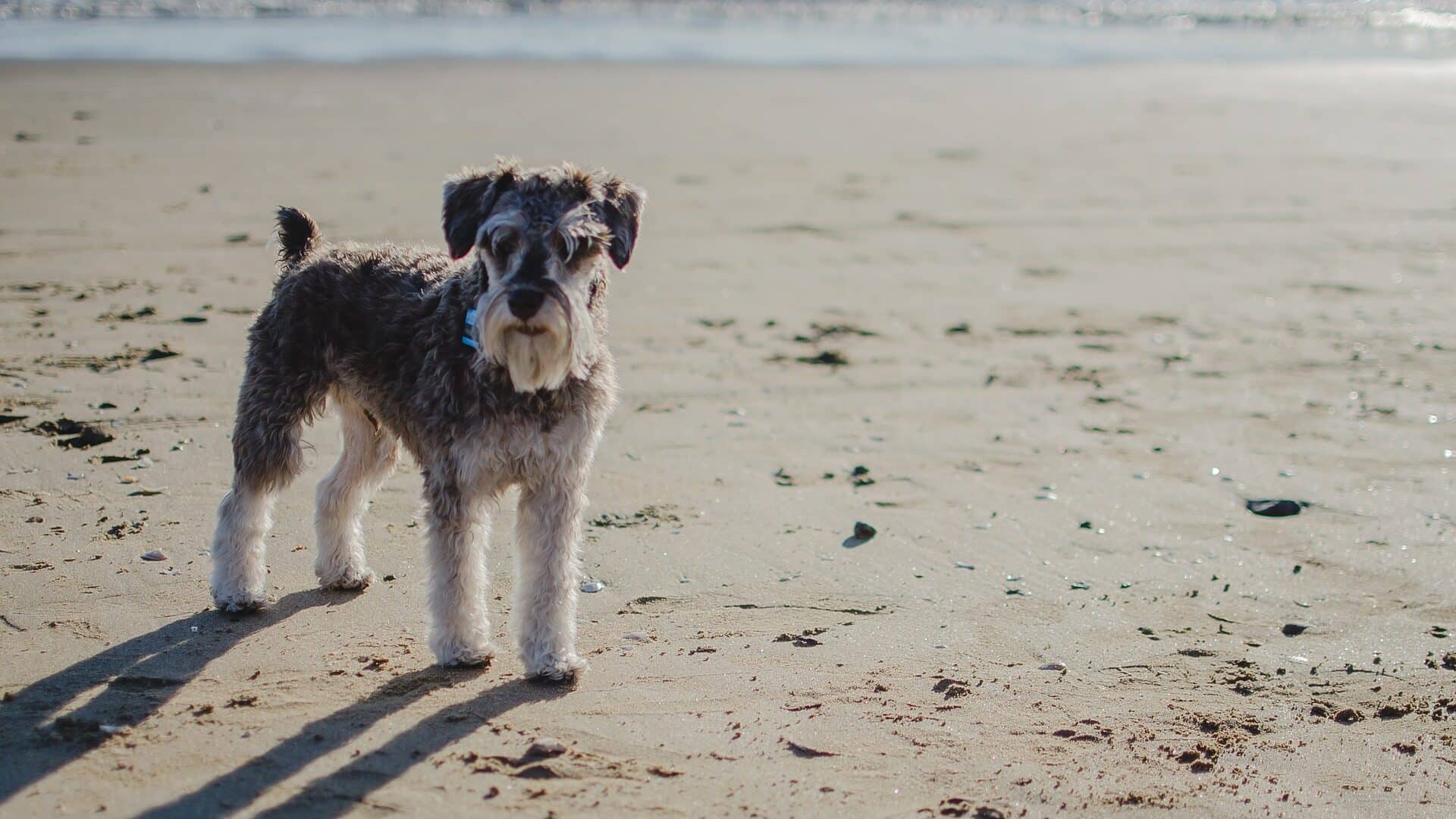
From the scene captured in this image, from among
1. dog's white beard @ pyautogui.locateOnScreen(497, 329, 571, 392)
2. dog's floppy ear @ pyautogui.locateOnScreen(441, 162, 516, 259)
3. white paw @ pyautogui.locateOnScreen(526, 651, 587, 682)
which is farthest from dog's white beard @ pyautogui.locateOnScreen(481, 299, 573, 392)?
white paw @ pyautogui.locateOnScreen(526, 651, 587, 682)

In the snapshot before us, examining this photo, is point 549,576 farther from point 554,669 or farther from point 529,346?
point 529,346

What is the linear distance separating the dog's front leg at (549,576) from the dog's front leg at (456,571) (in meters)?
0.18

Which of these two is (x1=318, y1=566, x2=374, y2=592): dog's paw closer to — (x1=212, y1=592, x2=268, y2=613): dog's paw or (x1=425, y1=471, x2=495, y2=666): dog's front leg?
(x1=212, y1=592, x2=268, y2=613): dog's paw

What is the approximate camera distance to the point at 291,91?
18.2 metres

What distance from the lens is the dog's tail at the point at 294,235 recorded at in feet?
19.8

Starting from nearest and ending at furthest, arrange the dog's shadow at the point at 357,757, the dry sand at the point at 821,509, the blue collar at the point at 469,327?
the dog's shadow at the point at 357,757 < the dry sand at the point at 821,509 < the blue collar at the point at 469,327

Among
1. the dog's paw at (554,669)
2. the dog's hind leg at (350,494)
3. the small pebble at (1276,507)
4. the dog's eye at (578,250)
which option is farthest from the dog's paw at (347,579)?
the small pebble at (1276,507)

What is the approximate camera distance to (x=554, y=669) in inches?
207

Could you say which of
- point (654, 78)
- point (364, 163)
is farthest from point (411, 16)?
point (364, 163)

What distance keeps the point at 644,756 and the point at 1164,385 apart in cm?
585

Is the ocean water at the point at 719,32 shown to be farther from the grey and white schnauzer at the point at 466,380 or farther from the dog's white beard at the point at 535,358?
the dog's white beard at the point at 535,358

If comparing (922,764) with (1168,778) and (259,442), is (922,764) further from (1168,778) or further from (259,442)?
(259,442)

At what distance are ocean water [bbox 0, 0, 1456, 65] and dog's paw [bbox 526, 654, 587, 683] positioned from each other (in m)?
18.3

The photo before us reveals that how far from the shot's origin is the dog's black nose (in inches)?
183
